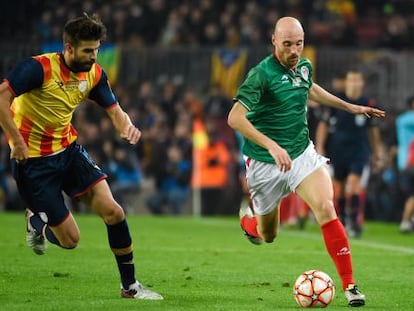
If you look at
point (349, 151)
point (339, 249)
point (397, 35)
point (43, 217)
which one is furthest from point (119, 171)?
point (339, 249)

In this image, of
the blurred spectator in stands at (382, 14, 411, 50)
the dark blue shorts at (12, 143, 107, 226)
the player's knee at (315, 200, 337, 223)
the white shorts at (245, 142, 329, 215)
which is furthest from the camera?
the blurred spectator in stands at (382, 14, 411, 50)

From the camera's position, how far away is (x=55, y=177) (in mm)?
9391

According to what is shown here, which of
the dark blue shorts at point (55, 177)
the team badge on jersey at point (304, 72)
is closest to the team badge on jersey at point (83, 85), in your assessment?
the dark blue shorts at point (55, 177)

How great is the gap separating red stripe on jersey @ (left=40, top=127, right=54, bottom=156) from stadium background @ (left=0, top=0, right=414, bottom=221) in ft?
46.6

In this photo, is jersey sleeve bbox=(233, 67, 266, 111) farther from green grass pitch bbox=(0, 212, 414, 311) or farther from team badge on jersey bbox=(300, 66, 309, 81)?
green grass pitch bbox=(0, 212, 414, 311)

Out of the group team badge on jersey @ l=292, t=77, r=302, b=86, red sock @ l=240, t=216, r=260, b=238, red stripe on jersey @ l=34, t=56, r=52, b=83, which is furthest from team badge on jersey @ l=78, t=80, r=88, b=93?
red sock @ l=240, t=216, r=260, b=238

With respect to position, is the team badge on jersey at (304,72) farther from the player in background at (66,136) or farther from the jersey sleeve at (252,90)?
the player in background at (66,136)

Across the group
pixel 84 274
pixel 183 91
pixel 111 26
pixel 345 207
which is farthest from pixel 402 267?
pixel 111 26

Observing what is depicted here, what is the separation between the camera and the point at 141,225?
1948cm

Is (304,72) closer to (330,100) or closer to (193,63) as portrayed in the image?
(330,100)

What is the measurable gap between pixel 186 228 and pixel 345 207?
3.01 metres

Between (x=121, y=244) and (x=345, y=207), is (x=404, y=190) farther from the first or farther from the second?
(x=121, y=244)

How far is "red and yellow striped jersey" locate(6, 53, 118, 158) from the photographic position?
9055mm

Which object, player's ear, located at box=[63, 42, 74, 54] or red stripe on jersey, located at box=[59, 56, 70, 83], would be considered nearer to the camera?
player's ear, located at box=[63, 42, 74, 54]
